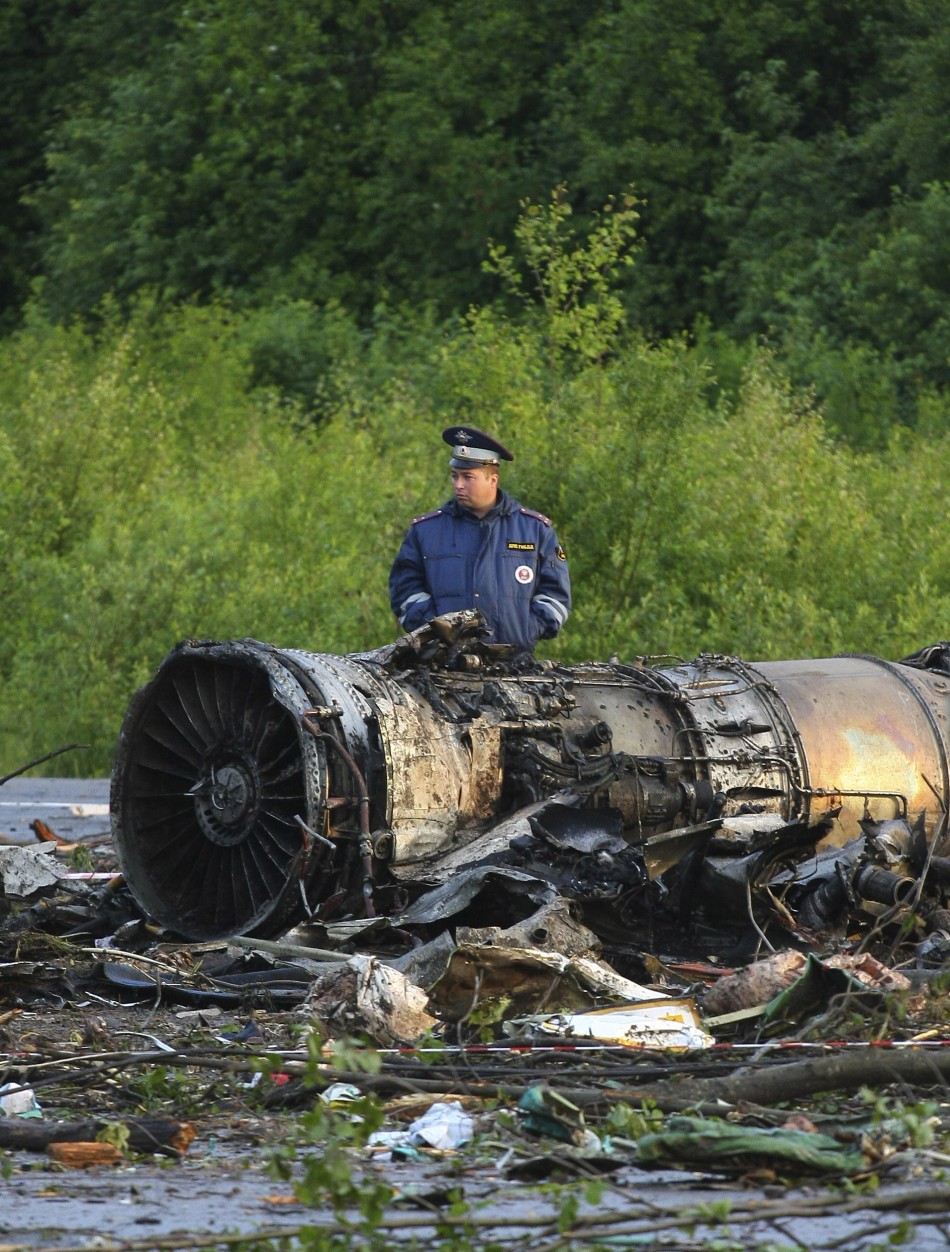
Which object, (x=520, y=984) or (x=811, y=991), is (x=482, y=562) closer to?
(x=520, y=984)

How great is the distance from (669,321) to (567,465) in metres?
13.4

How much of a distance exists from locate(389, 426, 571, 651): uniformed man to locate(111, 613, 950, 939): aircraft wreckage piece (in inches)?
15.6

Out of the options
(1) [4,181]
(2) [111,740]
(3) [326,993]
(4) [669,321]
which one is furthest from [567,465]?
(1) [4,181]

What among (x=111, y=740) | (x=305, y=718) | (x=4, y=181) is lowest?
(x=111, y=740)

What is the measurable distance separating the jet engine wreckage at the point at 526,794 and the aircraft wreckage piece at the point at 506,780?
0.03ft

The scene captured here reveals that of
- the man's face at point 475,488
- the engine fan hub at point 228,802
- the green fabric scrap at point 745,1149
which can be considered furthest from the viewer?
the man's face at point 475,488

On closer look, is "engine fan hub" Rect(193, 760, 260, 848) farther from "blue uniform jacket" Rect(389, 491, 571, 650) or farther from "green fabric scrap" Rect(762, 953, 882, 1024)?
"green fabric scrap" Rect(762, 953, 882, 1024)

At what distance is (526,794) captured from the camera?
8.20 meters

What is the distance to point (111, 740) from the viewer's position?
1747 centimetres

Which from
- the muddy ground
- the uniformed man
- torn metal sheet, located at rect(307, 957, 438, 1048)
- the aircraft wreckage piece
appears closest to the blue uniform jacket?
the uniformed man

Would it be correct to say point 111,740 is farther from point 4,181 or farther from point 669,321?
point 4,181

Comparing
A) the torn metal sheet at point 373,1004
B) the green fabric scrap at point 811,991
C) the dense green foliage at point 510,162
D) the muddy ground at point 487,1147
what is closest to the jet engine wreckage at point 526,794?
the torn metal sheet at point 373,1004

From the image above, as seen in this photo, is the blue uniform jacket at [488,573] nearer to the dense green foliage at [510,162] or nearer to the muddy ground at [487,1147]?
the muddy ground at [487,1147]

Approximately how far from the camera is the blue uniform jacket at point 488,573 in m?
9.07
